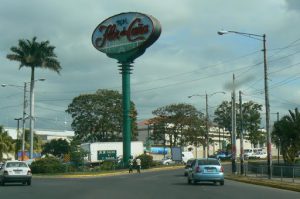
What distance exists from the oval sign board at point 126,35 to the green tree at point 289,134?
17308 millimetres

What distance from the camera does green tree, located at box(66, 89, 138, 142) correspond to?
9619 cm

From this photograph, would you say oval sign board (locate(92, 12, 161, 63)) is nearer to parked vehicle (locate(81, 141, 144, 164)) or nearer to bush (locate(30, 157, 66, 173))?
parked vehicle (locate(81, 141, 144, 164))

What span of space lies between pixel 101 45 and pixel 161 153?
5258 cm

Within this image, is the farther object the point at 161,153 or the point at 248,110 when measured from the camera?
the point at 161,153

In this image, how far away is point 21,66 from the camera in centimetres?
7069

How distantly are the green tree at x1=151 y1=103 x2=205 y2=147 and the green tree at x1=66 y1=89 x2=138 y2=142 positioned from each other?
518 cm

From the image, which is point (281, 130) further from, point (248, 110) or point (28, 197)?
point (248, 110)

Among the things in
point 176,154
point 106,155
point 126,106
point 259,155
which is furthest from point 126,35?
point 259,155

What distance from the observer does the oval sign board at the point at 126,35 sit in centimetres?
6188

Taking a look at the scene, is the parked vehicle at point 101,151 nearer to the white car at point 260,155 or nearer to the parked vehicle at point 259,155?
the parked vehicle at point 259,155

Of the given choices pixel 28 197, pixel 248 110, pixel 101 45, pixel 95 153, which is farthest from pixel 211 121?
pixel 28 197

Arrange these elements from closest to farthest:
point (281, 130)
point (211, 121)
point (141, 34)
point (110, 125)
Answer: point (281, 130), point (141, 34), point (110, 125), point (211, 121)

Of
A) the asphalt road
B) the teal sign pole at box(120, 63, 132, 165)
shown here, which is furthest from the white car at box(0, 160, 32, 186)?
the teal sign pole at box(120, 63, 132, 165)

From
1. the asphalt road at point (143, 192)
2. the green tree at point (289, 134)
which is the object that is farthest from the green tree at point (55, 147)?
the asphalt road at point (143, 192)
